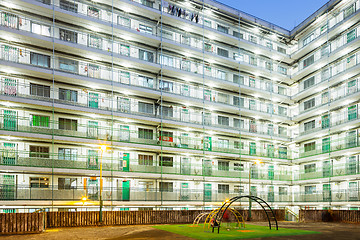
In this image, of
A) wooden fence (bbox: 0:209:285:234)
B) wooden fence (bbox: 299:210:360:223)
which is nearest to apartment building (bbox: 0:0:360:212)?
wooden fence (bbox: 0:209:285:234)

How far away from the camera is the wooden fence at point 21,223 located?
22094mm

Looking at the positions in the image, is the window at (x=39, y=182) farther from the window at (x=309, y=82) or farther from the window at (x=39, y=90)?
the window at (x=309, y=82)

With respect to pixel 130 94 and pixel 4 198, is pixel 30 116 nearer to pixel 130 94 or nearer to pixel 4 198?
pixel 4 198

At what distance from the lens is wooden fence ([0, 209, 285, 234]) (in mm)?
22328

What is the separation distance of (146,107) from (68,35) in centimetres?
1200

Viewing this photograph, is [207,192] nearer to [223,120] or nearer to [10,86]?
[223,120]

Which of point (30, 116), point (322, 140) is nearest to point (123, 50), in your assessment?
point (30, 116)

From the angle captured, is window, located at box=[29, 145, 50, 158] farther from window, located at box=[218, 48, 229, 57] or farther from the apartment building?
window, located at box=[218, 48, 229, 57]

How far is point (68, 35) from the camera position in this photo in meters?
37.2

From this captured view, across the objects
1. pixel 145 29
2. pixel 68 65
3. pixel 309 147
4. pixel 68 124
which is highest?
pixel 145 29

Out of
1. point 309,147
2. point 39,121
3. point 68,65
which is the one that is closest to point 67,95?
point 68,65

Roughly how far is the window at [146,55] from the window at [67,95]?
9610 millimetres

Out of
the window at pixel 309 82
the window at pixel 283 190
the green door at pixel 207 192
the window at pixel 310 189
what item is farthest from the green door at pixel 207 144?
the window at pixel 309 82

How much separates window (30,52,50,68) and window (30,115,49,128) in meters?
5.35
